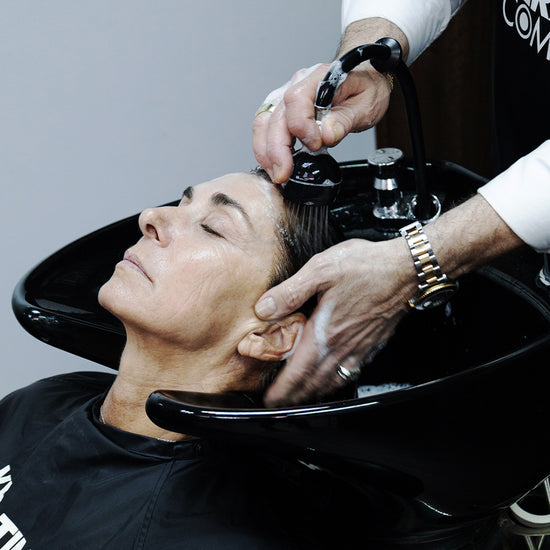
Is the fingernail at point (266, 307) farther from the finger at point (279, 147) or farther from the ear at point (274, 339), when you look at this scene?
the finger at point (279, 147)

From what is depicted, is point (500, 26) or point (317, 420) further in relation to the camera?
point (500, 26)

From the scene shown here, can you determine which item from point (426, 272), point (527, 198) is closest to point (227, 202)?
point (426, 272)

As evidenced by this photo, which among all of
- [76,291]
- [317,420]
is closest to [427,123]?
[76,291]

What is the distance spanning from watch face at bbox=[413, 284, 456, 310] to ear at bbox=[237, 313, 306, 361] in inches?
9.1

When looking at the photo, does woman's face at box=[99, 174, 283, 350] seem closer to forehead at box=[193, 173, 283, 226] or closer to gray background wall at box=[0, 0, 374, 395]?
forehead at box=[193, 173, 283, 226]

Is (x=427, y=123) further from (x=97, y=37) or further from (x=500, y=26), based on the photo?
(x=97, y=37)

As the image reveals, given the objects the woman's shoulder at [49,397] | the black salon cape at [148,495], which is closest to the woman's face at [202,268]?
the black salon cape at [148,495]

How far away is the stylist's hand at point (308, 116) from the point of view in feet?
3.77

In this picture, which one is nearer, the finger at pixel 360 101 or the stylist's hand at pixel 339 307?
the stylist's hand at pixel 339 307

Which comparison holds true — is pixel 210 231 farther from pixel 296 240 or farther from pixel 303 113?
pixel 303 113

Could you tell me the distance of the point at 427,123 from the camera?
2.07 metres

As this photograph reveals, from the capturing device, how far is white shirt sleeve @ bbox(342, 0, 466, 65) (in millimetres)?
1388

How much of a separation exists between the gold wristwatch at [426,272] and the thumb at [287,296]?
167 millimetres

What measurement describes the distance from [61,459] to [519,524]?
2.66 feet
